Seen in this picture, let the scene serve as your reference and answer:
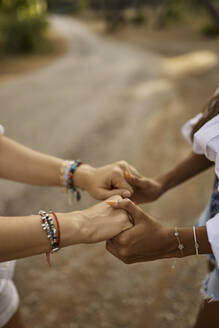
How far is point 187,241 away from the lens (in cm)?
138

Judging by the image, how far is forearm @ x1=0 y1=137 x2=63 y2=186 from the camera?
6.20 ft

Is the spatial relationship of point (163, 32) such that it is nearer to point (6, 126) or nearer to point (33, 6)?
point (33, 6)

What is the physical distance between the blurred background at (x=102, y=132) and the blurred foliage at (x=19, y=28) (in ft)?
0.15

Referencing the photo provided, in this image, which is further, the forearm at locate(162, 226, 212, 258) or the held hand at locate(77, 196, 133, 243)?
the held hand at locate(77, 196, 133, 243)

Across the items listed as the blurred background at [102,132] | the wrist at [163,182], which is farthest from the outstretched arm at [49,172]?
the blurred background at [102,132]

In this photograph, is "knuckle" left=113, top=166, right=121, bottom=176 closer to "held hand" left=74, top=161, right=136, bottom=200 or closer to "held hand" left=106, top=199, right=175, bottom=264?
"held hand" left=74, top=161, right=136, bottom=200

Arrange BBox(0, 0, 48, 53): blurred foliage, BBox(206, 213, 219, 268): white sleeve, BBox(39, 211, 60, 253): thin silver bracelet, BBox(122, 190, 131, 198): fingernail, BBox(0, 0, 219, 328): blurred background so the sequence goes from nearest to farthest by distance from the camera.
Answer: BBox(206, 213, 219, 268): white sleeve, BBox(39, 211, 60, 253): thin silver bracelet, BBox(122, 190, 131, 198): fingernail, BBox(0, 0, 219, 328): blurred background, BBox(0, 0, 48, 53): blurred foliage

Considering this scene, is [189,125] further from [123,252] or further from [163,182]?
[123,252]

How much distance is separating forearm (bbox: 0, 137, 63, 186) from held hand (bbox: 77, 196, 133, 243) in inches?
22.0

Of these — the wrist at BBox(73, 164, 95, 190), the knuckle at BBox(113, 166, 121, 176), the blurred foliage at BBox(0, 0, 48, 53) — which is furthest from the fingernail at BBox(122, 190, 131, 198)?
the blurred foliage at BBox(0, 0, 48, 53)

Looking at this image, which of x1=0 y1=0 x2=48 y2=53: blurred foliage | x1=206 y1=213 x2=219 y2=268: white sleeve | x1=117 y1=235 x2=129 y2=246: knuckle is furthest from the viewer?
x1=0 y1=0 x2=48 y2=53: blurred foliage

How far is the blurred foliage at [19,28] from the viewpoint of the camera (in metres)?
15.9

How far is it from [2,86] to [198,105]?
5.49 meters

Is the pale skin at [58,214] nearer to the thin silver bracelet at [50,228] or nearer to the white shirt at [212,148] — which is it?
the thin silver bracelet at [50,228]
